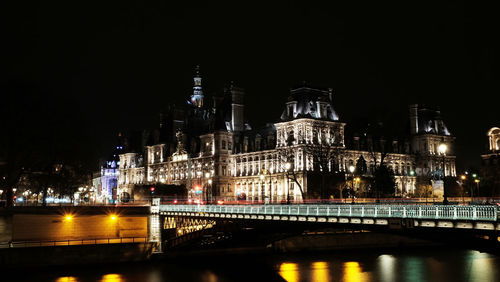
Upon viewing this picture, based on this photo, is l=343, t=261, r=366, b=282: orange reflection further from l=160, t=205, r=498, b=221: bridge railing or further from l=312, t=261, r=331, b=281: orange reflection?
l=160, t=205, r=498, b=221: bridge railing

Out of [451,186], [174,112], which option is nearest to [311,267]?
[451,186]

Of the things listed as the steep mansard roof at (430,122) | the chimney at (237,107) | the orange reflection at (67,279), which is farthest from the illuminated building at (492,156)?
the orange reflection at (67,279)

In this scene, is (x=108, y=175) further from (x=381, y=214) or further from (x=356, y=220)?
(x=381, y=214)

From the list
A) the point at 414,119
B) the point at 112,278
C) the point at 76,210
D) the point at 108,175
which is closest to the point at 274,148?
the point at 414,119

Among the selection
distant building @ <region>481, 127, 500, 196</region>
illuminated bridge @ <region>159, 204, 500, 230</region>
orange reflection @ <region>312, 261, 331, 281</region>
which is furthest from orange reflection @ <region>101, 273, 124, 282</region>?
distant building @ <region>481, 127, 500, 196</region>

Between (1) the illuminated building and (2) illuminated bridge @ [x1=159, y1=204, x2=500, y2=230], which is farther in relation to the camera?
(1) the illuminated building

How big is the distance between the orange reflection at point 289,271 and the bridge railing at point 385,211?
7762mm

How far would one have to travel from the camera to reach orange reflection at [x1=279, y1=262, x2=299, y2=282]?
169ft

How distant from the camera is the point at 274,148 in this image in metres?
108

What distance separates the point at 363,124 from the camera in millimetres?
106750

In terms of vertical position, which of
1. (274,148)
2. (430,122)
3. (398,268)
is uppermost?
(430,122)

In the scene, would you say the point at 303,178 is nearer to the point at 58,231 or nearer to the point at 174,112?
the point at 58,231

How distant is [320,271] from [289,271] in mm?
2775

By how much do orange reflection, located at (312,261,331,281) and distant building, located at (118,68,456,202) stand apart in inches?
1153
